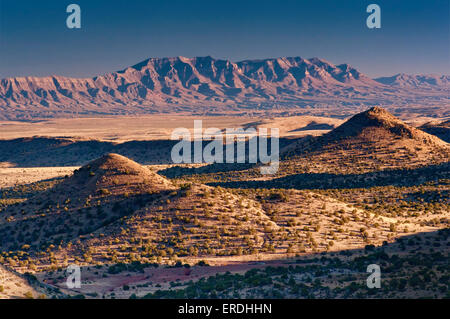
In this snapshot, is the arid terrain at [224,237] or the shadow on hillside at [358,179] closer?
the arid terrain at [224,237]

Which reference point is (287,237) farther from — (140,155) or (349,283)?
(140,155)

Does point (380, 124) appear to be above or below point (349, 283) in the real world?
above

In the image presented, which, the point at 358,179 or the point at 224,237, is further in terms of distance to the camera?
the point at 358,179

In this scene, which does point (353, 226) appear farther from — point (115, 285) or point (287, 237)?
point (115, 285)

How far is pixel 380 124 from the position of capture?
84.1 m

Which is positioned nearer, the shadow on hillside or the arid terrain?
the arid terrain

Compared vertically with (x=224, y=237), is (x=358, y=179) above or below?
above

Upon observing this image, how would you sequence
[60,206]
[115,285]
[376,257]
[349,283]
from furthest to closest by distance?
1. [60,206]
2. [376,257]
3. [115,285]
4. [349,283]

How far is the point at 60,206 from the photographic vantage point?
4147 centimetres

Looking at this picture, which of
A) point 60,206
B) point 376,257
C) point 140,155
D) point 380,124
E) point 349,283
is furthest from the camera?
point 140,155

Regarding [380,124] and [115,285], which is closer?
[115,285]
